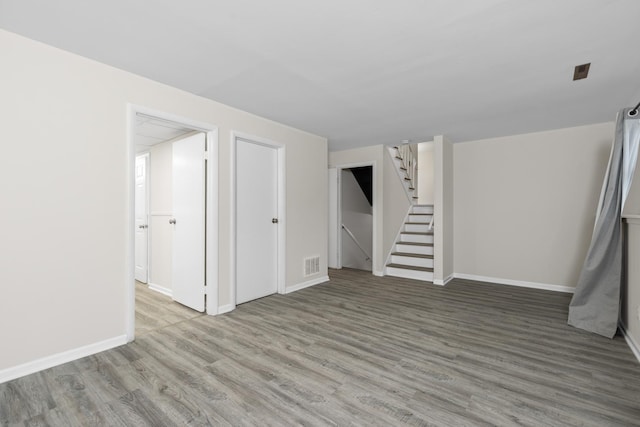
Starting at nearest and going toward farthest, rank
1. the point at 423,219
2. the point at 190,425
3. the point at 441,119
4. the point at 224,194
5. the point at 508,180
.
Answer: the point at 190,425
the point at 224,194
the point at 441,119
the point at 508,180
the point at 423,219

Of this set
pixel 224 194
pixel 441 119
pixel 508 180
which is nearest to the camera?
pixel 224 194

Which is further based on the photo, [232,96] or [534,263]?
[534,263]

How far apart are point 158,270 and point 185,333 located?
5.86ft

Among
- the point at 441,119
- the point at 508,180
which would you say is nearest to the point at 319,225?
the point at 441,119

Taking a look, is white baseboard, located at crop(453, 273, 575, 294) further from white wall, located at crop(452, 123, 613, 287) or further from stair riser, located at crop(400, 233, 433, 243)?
stair riser, located at crop(400, 233, 433, 243)

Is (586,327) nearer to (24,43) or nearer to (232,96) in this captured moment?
(232,96)

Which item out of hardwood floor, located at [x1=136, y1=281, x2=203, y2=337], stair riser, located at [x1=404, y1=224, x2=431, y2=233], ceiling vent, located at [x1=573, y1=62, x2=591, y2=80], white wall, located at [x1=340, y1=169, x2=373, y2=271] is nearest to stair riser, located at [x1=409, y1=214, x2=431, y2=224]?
stair riser, located at [x1=404, y1=224, x2=431, y2=233]

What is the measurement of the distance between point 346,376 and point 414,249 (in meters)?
3.64

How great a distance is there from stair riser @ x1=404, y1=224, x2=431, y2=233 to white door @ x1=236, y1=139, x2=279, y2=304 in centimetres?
293

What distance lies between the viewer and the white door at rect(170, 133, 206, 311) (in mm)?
3162

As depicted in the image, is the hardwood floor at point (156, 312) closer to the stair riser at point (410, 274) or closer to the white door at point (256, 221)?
the white door at point (256, 221)

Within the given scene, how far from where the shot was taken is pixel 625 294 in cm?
271

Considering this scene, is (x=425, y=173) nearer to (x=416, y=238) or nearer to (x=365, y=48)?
(x=416, y=238)

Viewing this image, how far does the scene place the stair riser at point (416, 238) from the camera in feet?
17.3
